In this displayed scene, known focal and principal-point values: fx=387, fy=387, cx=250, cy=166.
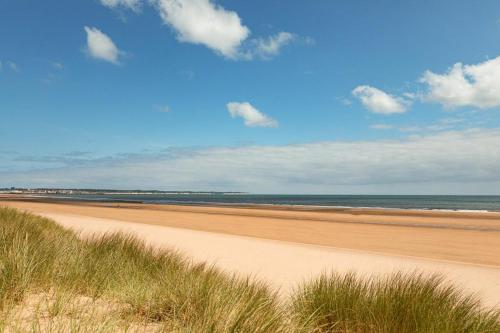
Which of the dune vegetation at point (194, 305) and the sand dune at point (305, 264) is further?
the sand dune at point (305, 264)

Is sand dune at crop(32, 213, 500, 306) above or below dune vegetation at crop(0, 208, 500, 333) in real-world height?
below

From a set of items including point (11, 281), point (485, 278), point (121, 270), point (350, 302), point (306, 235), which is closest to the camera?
point (11, 281)

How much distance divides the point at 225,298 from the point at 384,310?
1815 millimetres

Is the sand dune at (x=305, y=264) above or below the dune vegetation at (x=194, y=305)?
below

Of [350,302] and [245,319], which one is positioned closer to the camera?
[245,319]

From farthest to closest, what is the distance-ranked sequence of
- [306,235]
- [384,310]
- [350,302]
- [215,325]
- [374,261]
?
[306,235], [374,261], [350,302], [384,310], [215,325]

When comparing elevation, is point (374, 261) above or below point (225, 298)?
below

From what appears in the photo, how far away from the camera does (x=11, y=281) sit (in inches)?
159

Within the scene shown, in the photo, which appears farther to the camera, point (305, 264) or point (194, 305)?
point (305, 264)

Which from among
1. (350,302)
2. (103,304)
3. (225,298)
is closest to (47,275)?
(103,304)

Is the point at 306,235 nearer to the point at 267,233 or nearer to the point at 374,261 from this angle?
the point at 267,233

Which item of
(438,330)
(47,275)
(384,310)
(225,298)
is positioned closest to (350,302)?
(384,310)

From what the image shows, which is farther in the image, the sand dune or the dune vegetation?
the sand dune

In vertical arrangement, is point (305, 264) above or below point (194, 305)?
below
